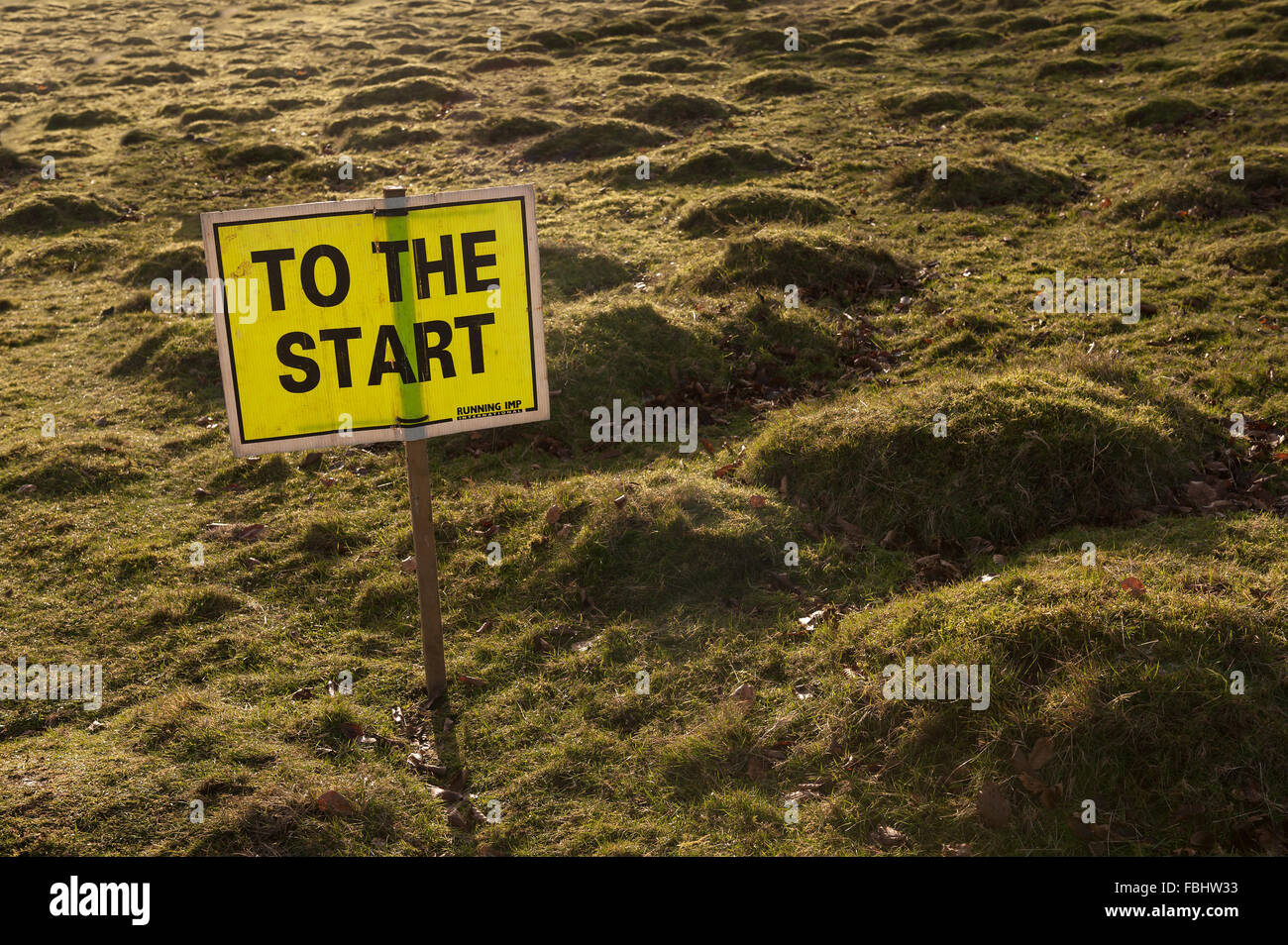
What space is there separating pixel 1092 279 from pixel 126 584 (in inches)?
406

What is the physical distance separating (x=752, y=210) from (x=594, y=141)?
22.7 feet

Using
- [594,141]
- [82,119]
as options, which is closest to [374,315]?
[594,141]

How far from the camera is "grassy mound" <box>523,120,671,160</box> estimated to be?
19.1 meters

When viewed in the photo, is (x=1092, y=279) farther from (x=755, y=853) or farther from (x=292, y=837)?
(x=292, y=837)

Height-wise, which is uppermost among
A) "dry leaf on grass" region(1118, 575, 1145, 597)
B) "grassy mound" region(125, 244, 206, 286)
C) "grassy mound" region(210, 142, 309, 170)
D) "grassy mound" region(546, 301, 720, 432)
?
"grassy mound" region(210, 142, 309, 170)

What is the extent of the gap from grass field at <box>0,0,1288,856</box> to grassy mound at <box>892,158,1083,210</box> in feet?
0.26

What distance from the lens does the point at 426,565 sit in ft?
18.1

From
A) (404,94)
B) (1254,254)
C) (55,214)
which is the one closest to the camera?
(1254,254)

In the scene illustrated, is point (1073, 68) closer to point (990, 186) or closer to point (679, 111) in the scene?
point (679, 111)

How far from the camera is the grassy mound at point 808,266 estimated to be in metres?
11.3

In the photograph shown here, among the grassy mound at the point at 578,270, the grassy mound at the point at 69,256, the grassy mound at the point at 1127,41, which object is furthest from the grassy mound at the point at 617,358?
the grassy mound at the point at 1127,41

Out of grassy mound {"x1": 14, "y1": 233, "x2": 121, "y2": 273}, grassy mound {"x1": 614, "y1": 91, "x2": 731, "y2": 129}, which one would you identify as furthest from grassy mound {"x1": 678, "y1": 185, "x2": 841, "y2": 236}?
grassy mound {"x1": 14, "y1": 233, "x2": 121, "y2": 273}

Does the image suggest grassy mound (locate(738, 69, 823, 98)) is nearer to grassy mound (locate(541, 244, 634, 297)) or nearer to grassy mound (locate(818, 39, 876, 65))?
grassy mound (locate(818, 39, 876, 65))

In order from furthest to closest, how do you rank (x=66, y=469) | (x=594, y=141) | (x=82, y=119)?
(x=82, y=119) < (x=594, y=141) < (x=66, y=469)
